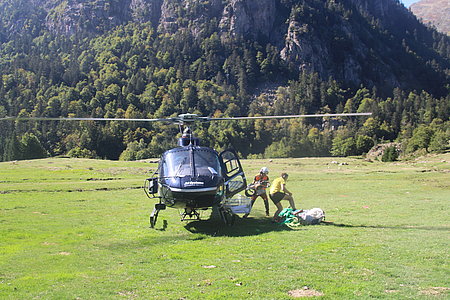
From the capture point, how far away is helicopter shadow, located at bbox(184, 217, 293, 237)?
58.7 ft

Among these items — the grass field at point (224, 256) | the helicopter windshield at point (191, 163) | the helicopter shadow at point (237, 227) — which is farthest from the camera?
the helicopter shadow at point (237, 227)

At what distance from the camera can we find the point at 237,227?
19078mm

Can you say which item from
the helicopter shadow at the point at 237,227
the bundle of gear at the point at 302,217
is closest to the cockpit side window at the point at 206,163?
the helicopter shadow at the point at 237,227

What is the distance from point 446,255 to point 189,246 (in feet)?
26.4

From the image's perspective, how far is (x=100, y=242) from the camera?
1628cm

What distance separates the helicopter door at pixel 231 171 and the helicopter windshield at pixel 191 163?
1243 mm

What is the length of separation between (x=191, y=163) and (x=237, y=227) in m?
3.63

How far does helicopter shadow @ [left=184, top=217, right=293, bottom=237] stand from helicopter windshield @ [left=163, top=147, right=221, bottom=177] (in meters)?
2.44

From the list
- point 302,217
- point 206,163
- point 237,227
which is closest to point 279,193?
point 302,217

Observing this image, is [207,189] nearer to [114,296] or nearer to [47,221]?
[114,296]

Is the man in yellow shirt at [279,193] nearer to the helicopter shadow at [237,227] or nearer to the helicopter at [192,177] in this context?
the helicopter shadow at [237,227]

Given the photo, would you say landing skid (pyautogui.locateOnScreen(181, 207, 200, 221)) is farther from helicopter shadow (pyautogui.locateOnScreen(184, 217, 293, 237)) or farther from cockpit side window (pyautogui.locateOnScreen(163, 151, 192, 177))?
cockpit side window (pyautogui.locateOnScreen(163, 151, 192, 177))

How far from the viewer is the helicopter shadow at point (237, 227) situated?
17906 mm

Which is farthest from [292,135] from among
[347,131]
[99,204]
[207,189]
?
[207,189]
